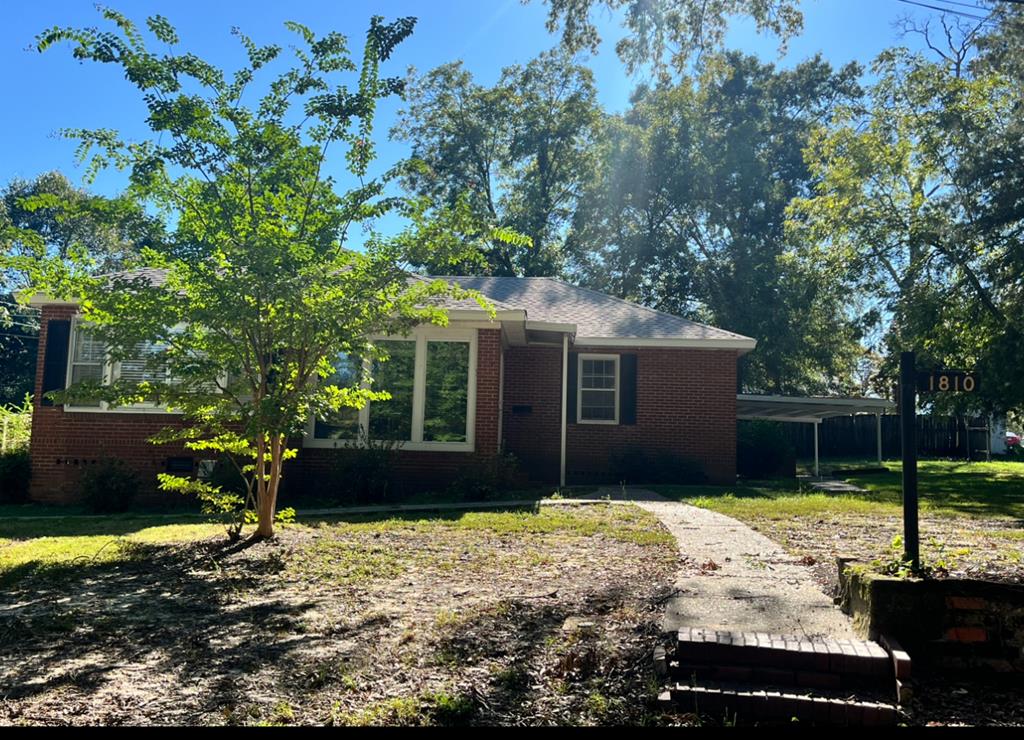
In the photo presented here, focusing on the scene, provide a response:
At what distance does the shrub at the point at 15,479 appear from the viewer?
40.6 ft

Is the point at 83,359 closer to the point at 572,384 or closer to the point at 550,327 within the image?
the point at 550,327

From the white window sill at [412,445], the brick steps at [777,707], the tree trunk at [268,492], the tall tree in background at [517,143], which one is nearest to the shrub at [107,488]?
the white window sill at [412,445]

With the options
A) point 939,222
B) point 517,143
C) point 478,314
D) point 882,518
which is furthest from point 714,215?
point 882,518

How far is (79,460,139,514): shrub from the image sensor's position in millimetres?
10898

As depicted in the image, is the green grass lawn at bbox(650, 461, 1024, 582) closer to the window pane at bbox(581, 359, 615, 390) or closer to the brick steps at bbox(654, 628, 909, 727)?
the brick steps at bbox(654, 628, 909, 727)

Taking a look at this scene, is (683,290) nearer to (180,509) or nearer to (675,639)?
(180,509)

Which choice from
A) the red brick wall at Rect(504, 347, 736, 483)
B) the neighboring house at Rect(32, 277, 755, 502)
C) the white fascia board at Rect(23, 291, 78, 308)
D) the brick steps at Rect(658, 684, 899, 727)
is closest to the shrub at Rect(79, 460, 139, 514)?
the neighboring house at Rect(32, 277, 755, 502)

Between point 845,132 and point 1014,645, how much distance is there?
21469 mm

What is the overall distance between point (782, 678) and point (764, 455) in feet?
48.8

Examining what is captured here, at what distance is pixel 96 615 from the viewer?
5238 mm

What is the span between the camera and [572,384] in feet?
51.4

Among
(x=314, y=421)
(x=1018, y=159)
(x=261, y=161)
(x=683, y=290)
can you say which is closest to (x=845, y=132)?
(x=1018, y=159)

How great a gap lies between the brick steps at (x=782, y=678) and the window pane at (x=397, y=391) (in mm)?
9135

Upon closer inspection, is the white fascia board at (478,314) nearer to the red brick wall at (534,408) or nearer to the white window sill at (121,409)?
the red brick wall at (534,408)
